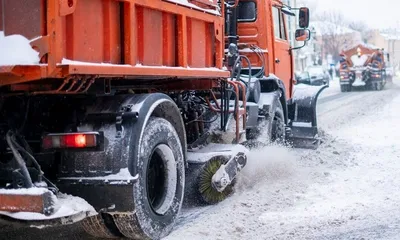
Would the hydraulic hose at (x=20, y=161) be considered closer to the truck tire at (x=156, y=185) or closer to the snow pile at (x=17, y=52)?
the snow pile at (x=17, y=52)

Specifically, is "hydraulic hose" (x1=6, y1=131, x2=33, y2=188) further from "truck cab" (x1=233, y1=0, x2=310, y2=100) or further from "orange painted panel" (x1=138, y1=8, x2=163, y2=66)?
"truck cab" (x1=233, y1=0, x2=310, y2=100)

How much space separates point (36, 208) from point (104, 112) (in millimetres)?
1003

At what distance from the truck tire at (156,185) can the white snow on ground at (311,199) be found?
237 mm

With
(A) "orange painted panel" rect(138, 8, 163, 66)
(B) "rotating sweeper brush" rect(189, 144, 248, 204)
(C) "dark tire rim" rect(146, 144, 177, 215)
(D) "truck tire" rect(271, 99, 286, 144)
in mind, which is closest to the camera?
(A) "orange painted panel" rect(138, 8, 163, 66)

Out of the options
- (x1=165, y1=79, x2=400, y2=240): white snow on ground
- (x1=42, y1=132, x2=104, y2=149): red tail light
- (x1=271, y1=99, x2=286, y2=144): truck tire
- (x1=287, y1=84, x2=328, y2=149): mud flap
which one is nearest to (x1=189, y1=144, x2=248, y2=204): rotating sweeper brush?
(x1=165, y1=79, x2=400, y2=240): white snow on ground

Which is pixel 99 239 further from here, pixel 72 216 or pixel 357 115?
pixel 357 115

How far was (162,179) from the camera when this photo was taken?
202 inches

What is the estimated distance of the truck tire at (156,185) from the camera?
14.8 feet

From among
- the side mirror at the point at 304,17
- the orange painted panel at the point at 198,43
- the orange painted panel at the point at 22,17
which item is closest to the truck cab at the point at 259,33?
the side mirror at the point at 304,17

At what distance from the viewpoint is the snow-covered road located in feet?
16.6

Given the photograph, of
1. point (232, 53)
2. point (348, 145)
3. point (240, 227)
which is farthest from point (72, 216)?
point (348, 145)

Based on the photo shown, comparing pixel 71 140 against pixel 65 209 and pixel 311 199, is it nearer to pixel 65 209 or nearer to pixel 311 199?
pixel 65 209

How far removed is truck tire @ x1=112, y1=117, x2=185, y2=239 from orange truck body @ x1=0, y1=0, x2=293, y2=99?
0.53 m

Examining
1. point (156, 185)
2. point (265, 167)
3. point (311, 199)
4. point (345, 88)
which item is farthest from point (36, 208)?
point (345, 88)
